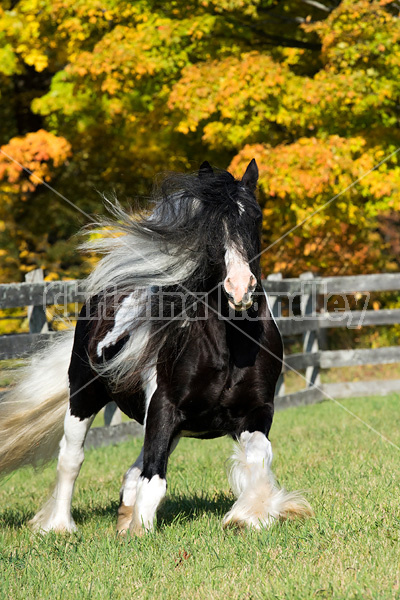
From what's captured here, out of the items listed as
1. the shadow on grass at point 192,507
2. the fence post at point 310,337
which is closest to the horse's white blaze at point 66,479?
the shadow on grass at point 192,507

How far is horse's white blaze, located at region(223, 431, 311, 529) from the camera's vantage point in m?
3.81

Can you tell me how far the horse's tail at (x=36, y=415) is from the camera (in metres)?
5.27

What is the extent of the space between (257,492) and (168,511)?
1110 mm

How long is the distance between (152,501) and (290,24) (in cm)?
1172

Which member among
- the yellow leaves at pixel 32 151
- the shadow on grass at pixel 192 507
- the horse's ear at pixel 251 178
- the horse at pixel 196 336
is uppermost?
the yellow leaves at pixel 32 151

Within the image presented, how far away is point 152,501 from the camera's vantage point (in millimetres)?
3773

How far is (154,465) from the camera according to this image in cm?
380

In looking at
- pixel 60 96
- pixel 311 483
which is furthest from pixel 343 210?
pixel 311 483

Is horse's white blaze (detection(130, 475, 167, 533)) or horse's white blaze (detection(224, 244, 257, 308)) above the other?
horse's white blaze (detection(224, 244, 257, 308))

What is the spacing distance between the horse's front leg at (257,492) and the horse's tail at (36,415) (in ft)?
5.73

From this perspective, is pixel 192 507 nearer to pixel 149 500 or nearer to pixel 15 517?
pixel 149 500

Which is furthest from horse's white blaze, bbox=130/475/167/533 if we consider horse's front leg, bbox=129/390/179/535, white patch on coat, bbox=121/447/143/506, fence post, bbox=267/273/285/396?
fence post, bbox=267/273/285/396

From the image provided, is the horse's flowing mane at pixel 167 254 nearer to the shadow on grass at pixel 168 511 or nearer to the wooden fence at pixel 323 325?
the shadow on grass at pixel 168 511

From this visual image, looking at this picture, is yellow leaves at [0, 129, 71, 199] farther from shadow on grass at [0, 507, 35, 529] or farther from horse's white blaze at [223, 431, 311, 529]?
horse's white blaze at [223, 431, 311, 529]
